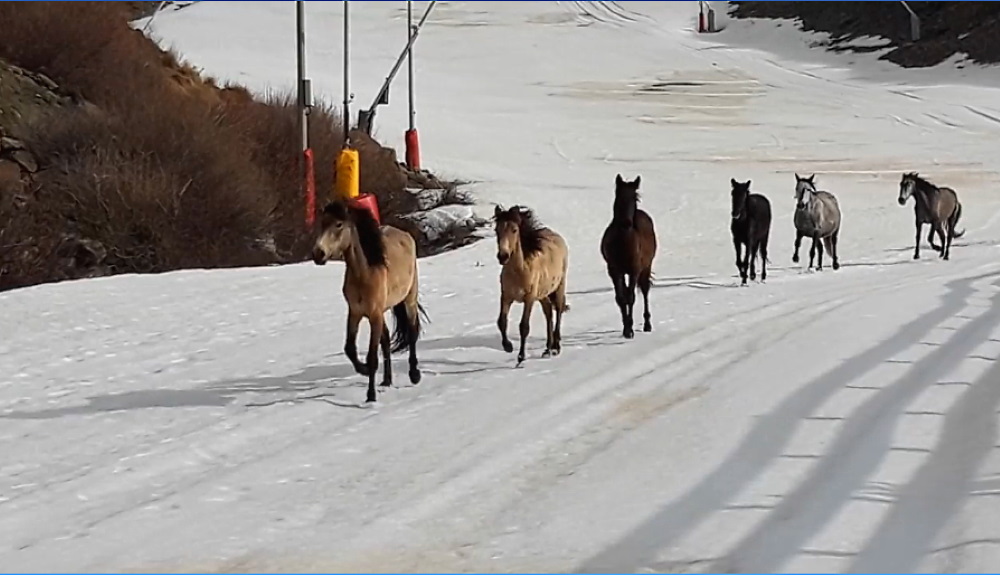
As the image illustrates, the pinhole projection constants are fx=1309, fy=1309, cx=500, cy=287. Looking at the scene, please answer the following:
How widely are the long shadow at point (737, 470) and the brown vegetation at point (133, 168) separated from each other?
11461 mm

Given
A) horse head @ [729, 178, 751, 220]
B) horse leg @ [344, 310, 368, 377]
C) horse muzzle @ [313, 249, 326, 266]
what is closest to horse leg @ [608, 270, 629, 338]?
horse leg @ [344, 310, 368, 377]

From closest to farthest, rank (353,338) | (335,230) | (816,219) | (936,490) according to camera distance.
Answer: (936,490)
(335,230)
(353,338)
(816,219)

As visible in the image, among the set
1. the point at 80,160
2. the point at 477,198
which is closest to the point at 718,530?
the point at 80,160

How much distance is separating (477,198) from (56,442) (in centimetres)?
2025

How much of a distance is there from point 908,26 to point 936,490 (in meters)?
59.5

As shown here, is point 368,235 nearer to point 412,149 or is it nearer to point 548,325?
point 548,325

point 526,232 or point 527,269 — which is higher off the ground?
point 526,232

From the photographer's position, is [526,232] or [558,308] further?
[558,308]

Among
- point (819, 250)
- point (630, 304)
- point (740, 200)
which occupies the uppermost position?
point (740, 200)

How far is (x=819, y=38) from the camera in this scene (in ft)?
211

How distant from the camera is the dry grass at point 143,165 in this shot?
19891 mm

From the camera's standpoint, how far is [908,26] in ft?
205

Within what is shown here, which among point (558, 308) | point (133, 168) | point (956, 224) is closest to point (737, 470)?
point (558, 308)

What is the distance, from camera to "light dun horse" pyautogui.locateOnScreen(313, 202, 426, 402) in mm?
9523
